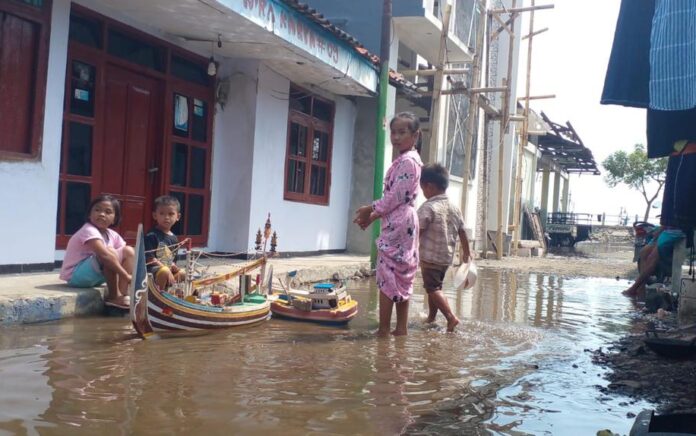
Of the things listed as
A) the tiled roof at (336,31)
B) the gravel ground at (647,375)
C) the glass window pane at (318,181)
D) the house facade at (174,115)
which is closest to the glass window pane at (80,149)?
the house facade at (174,115)

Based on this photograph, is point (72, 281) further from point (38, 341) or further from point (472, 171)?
point (472, 171)

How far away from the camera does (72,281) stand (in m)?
5.50

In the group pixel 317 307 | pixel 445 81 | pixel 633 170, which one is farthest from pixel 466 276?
pixel 633 170

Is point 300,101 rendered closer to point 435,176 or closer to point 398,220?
point 435,176

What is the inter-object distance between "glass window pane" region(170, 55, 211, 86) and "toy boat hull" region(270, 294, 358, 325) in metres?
3.85

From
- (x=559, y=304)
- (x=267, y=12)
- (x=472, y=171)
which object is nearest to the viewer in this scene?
(x=267, y=12)

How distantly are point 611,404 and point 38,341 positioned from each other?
348cm

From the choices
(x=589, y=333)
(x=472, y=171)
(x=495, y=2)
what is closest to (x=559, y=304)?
(x=589, y=333)

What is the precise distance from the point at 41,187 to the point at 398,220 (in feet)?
11.4

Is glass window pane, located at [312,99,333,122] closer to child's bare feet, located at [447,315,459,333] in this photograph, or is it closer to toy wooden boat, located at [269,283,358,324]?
toy wooden boat, located at [269,283,358,324]

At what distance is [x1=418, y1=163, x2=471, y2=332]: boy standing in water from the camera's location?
5.60 m

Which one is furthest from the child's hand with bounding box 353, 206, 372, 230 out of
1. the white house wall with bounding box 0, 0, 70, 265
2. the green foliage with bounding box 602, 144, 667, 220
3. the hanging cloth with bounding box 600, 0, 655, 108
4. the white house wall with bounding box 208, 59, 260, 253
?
the green foliage with bounding box 602, 144, 667, 220

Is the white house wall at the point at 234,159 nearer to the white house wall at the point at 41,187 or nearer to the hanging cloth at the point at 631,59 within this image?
the white house wall at the point at 41,187

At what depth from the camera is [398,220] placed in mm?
5031
